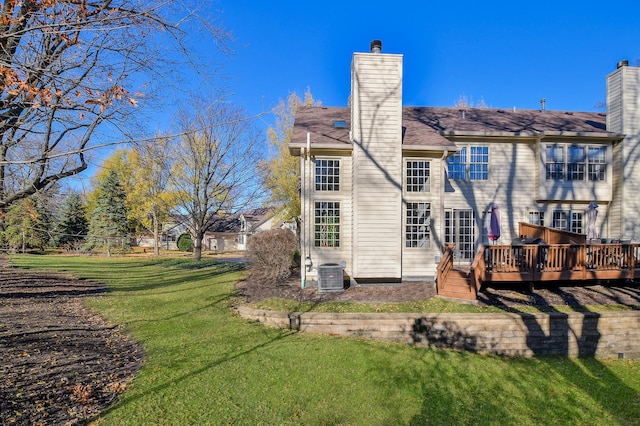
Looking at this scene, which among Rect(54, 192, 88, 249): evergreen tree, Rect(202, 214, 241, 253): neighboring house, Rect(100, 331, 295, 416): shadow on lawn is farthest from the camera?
Rect(202, 214, 241, 253): neighboring house

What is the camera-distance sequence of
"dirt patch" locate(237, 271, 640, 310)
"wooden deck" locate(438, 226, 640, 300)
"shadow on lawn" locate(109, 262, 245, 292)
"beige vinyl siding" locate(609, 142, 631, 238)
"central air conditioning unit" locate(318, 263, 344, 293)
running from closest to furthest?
"dirt patch" locate(237, 271, 640, 310) < "wooden deck" locate(438, 226, 640, 300) < "central air conditioning unit" locate(318, 263, 344, 293) < "beige vinyl siding" locate(609, 142, 631, 238) < "shadow on lawn" locate(109, 262, 245, 292)

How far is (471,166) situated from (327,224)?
6.17 m

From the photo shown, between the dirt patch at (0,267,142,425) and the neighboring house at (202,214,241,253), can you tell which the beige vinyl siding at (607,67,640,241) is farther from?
the neighboring house at (202,214,241,253)

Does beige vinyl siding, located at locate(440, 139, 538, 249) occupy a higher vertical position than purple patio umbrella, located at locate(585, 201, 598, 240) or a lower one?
higher

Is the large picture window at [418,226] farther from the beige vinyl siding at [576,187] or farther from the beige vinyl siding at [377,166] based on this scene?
the beige vinyl siding at [576,187]

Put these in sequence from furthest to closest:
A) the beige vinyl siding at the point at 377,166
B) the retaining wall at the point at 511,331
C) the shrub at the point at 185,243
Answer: the shrub at the point at 185,243, the beige vinyl siding at the point at 377,166, the retaining wall at the point at 511,331

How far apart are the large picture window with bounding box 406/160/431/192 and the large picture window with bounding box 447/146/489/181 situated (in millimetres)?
2054

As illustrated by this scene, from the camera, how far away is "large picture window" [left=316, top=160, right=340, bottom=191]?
37.7ft

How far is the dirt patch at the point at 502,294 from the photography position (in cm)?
891

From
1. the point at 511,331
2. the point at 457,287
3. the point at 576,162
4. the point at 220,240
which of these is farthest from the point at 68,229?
the point at 220,240

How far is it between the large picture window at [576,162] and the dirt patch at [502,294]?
4.60m

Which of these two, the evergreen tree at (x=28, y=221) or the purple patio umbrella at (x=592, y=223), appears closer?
the evergreen tree at (x=28, y=221)

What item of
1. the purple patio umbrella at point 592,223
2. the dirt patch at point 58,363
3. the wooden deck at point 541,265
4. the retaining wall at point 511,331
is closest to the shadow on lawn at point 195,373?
the dirt patch at point 58,363

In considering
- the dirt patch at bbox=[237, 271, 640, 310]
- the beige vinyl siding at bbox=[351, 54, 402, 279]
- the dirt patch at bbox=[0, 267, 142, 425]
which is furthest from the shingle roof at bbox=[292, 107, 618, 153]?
the dirt patch at bbox=[0, 267, 142, 425]
